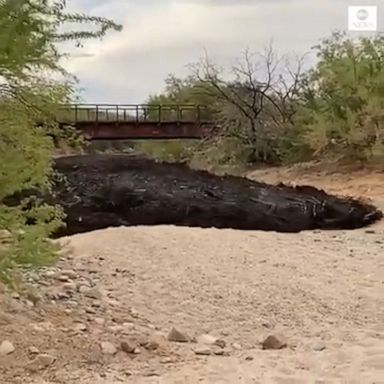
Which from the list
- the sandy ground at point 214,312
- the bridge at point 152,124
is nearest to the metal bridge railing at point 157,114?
the bridge at point 152,124

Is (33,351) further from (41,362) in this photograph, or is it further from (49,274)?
(49,274)

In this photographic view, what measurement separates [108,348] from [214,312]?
192cm

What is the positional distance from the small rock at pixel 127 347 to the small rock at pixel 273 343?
3.86 feet

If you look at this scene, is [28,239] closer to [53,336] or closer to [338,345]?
[53,336]

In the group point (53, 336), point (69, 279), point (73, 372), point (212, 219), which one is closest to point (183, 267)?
point (69, 279)

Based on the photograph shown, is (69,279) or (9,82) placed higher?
(9,82)

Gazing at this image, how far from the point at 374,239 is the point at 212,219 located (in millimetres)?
5789

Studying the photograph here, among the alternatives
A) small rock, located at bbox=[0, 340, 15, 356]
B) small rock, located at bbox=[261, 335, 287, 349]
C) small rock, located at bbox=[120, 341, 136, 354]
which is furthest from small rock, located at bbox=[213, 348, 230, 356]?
small rock, located at bbox=[0, 340, 15, 356]

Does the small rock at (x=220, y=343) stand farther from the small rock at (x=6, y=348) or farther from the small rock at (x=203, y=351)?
the small rock at (x=6, y=348)

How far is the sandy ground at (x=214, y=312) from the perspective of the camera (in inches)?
261

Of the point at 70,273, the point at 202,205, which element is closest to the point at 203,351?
the point at 70,273

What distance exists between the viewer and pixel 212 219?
20406 mm

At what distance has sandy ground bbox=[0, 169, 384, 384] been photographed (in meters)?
6.62

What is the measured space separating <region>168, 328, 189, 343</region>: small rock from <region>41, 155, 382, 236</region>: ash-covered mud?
28.5 ft
